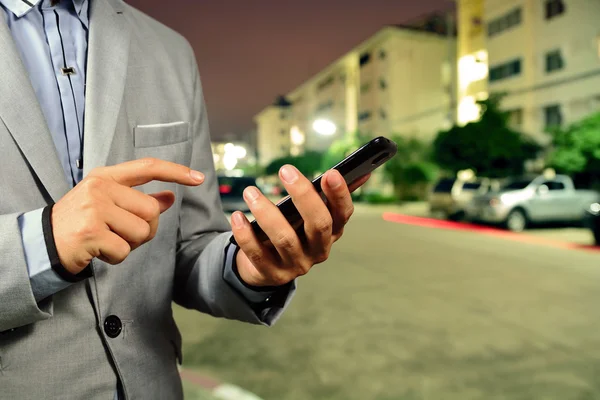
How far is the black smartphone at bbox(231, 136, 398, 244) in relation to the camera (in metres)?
1.11

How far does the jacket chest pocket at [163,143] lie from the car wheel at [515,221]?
15016mm

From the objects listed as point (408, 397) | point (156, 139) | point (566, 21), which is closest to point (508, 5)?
point (566, 21)

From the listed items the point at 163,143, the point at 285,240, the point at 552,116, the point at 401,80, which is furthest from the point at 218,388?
the point at 401,80

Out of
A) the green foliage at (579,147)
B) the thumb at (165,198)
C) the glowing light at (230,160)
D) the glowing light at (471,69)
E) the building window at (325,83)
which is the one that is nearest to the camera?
the thumb at (165,198)

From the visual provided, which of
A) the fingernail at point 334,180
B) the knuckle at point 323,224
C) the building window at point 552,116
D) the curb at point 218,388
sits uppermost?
the building window at point 552,116

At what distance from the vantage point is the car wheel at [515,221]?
49.7 ft

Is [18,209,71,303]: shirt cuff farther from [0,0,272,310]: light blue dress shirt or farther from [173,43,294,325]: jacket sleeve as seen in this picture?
[173,43,294,325]: jacket sleeve

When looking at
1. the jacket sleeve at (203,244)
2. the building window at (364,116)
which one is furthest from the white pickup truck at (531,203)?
the building window at (364,116)

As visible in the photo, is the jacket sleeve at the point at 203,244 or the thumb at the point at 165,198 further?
the jacket sleeve at the point at 203,244

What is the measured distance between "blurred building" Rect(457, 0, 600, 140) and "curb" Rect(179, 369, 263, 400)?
21541mm

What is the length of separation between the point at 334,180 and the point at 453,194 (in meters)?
18.9

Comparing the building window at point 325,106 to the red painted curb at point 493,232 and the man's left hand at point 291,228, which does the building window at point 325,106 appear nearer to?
the red painted curb at point 493,232

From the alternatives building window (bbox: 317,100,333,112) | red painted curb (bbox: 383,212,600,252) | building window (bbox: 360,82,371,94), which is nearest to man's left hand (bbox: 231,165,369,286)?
red painted curb (bbox: 383,212,600,252)

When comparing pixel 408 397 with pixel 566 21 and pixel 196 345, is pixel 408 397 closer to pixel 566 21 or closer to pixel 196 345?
pixel 196 345
